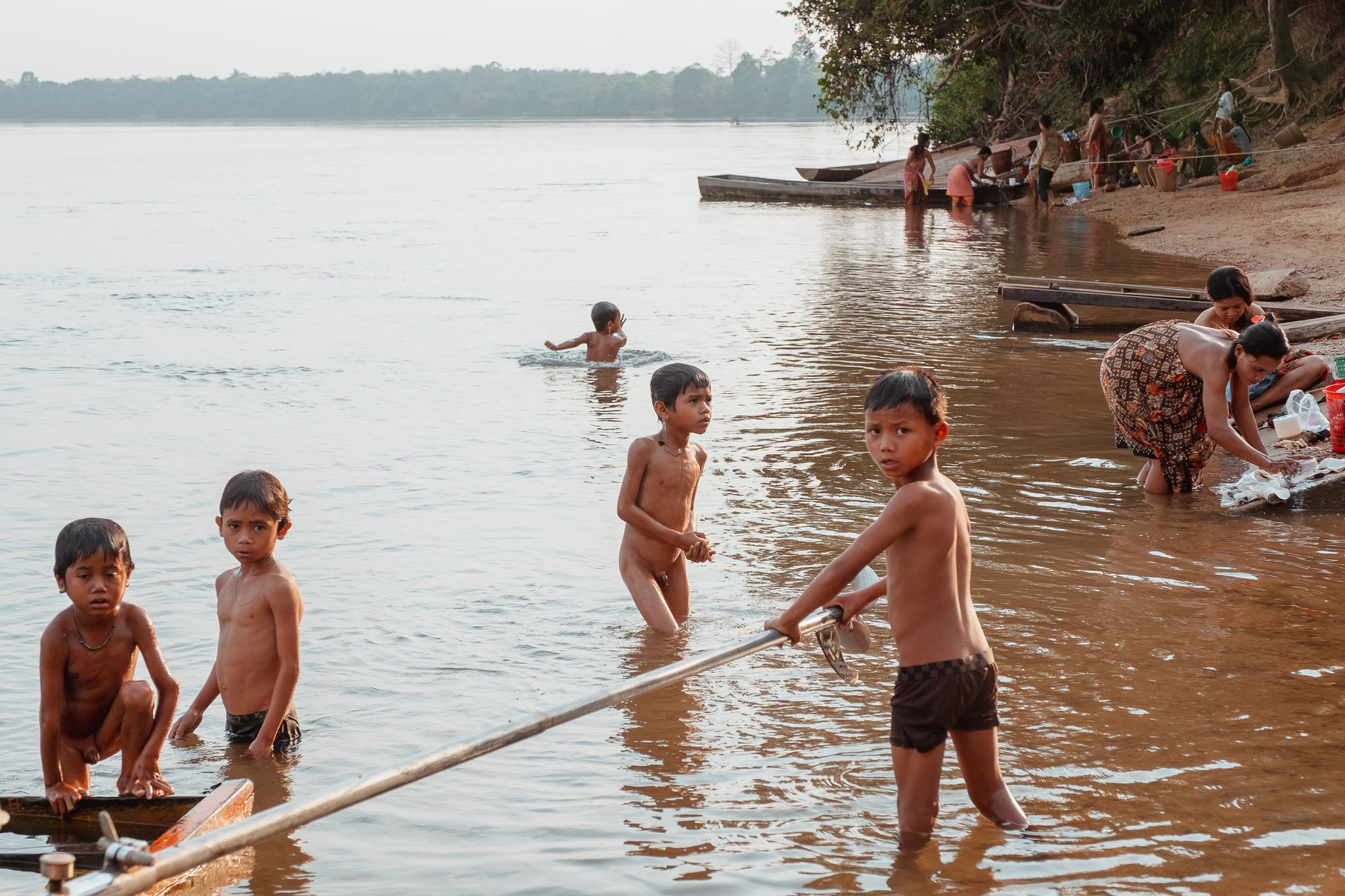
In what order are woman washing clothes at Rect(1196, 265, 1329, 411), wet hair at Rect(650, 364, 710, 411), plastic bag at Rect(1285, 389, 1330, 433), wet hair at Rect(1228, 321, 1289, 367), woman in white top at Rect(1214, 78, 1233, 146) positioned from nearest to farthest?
wet hair at Rect(650, 364, 710, 411) → wet hair at Rect(1228, 321, 1289, 367) → woman washing clothes at Rect(1196, 265, 1329, 411) → plastic bag at Rect(1285, 389, 1330, 433) → woman in white top at Rect(1214, 78, 1233, 146)

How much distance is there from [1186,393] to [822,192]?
2184cm

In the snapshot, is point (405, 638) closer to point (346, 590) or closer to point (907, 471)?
point (346, 590)

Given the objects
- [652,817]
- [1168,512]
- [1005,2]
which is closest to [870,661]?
[652,817]

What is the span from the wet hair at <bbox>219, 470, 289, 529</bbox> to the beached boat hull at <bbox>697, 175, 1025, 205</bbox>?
23.2 metres

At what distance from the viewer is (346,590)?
5688 mm

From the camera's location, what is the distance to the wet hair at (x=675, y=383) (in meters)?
4.46

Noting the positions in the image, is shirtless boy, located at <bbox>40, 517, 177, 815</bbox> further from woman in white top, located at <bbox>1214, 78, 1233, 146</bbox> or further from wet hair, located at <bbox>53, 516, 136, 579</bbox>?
woman in white top, located at <bbox>1214, 78, 1233, 146</bbox>

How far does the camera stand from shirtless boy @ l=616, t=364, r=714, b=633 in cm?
448

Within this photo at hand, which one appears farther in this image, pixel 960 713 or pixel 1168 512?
pixel 1168 512

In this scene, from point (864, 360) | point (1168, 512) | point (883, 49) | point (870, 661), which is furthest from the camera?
point (883, 49)

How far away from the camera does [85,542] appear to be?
129 inches

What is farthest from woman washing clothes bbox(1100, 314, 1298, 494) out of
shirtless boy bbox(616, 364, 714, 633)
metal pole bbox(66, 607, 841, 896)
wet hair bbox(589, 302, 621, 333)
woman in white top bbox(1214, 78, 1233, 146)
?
woman in white top bbox(1214, 78, 1233, 146)

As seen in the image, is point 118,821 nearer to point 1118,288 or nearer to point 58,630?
point 58,630

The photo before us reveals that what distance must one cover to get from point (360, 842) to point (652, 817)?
78cm
